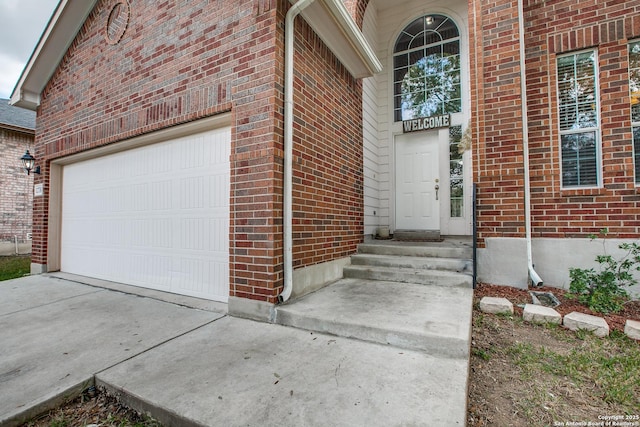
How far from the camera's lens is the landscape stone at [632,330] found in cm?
235

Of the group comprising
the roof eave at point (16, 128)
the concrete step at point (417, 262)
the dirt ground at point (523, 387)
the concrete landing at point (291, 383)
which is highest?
the roof eave at point (16, 128)

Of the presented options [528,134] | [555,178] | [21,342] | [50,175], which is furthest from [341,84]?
[50,175]

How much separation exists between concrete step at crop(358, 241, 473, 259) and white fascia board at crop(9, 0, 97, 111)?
616 cm

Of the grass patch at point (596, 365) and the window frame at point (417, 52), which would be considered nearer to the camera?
the grass patch at point (596, 365)

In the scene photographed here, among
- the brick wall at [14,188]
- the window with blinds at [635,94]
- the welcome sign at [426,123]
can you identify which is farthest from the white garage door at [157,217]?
the brick wall at [14,188]

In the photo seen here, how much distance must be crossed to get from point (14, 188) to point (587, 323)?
571 inches

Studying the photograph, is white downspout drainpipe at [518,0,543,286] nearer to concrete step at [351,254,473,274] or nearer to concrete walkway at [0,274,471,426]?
concrete step at [351,254,473,274]

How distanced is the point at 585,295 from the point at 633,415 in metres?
2.09

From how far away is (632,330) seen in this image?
2381 mm

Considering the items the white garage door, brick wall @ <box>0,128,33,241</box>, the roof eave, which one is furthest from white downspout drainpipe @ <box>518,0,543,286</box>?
brick wall @ <box>0,128,33,241</box>

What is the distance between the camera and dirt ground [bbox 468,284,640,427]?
1.55 metres

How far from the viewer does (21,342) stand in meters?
2.42

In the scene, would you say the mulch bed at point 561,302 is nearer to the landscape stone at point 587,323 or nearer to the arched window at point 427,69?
the landscape stone at point 587,323

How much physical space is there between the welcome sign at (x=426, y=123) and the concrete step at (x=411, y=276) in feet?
10.4
